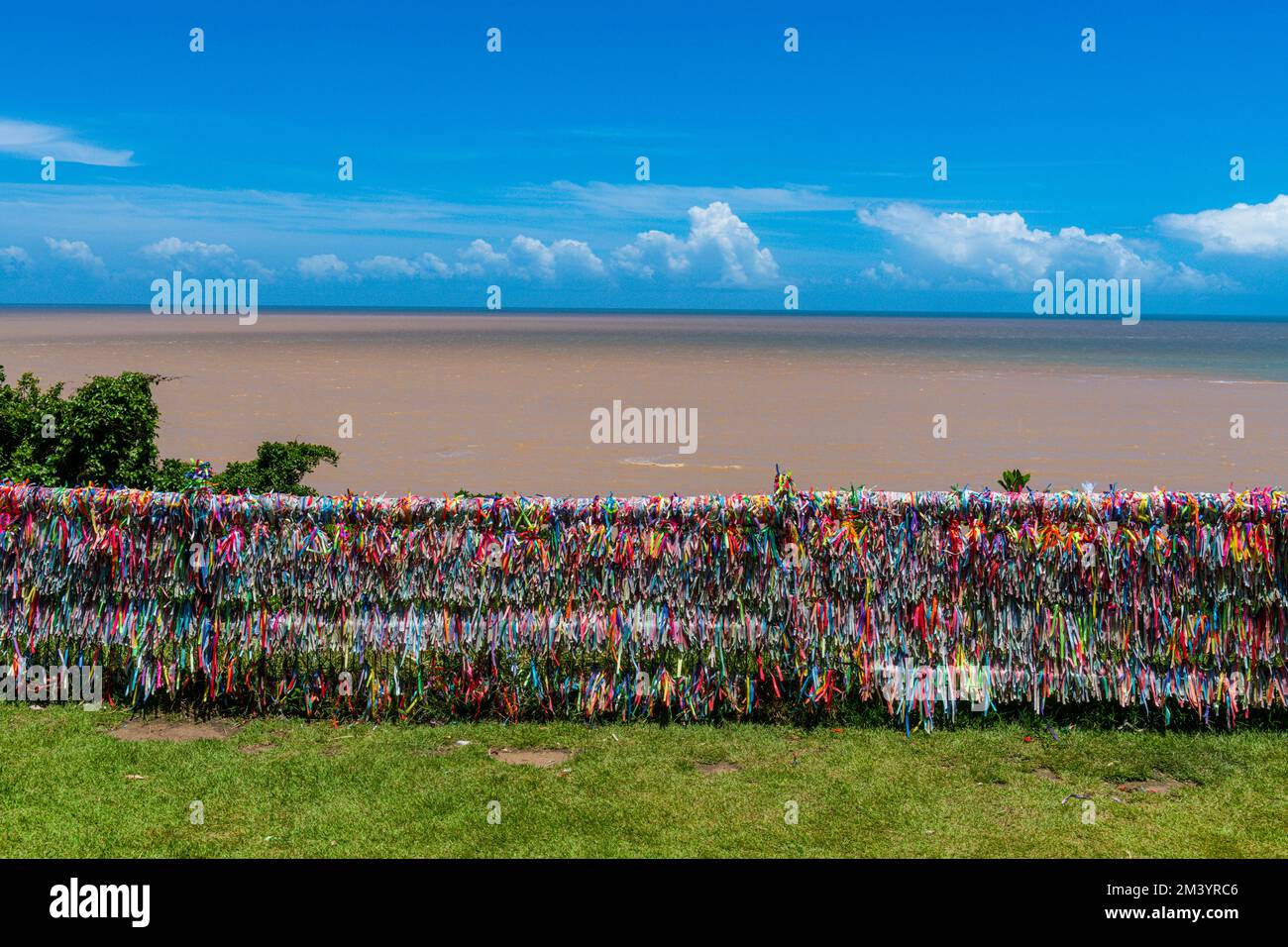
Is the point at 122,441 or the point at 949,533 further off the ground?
→ the point at 122,441

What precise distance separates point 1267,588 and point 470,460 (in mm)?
16288

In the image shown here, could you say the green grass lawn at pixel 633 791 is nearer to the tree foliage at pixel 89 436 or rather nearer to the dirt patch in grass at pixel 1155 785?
the dirt patch in grass at pixel 1155 785

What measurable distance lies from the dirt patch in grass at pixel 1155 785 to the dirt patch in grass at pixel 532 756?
3.10m

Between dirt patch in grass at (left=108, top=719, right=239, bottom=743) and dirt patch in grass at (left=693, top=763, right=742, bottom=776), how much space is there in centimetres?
289

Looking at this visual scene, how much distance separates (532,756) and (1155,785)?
3480 mm

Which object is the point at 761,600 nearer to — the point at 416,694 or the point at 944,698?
the point at 944,698

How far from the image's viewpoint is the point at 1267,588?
6.93 metres

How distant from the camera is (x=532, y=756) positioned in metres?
6.82

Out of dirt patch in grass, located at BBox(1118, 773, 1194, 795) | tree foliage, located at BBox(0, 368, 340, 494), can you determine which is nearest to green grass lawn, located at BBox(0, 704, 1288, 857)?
dirt patch in grass, located at BBox(1118, 773, 1194, 795)

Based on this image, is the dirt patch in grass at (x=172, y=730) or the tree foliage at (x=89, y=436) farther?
the tree foliage at (x=89, y=436)

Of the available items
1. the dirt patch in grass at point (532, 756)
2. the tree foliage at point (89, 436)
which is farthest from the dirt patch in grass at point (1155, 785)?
the tree foliage at point (89, 436)

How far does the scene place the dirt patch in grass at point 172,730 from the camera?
23.3 feet

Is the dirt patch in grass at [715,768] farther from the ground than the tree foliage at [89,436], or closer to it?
closer to it
